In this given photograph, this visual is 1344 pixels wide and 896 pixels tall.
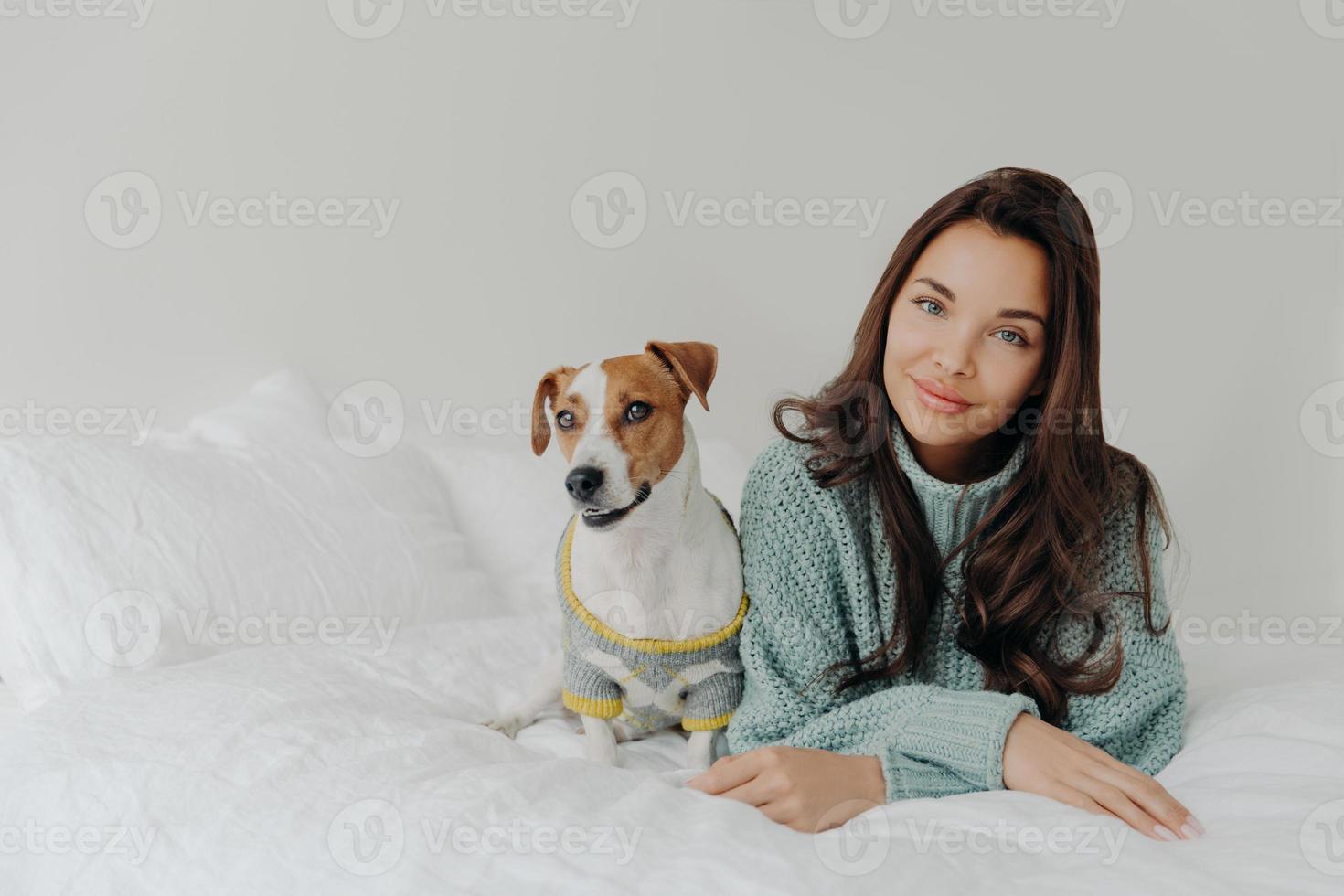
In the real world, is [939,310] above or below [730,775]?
above

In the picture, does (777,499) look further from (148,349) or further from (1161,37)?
(1161,37)

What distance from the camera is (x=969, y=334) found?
136 cm

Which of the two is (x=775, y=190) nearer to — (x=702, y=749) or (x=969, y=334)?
(x=969, y=334)

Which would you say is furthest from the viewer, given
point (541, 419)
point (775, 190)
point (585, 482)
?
point (775, 190)

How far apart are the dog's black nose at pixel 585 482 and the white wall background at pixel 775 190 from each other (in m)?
1.27

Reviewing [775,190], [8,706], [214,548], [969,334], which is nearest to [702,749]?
[969,334]

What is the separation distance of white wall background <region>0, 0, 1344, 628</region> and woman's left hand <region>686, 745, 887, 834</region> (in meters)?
1.47

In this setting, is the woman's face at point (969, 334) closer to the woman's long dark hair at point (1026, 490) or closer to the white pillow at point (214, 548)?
the woman's long dark hair at point (1026, 490)

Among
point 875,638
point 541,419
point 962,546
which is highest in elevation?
point 541,419

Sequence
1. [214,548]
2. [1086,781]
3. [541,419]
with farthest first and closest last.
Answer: [214,548], [541,419], [1086,781]

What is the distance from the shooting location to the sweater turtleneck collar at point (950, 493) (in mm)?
1466

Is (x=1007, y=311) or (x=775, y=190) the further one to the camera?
(x=775, y=190)

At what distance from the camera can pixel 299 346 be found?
235 cm

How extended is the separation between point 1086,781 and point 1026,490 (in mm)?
434
